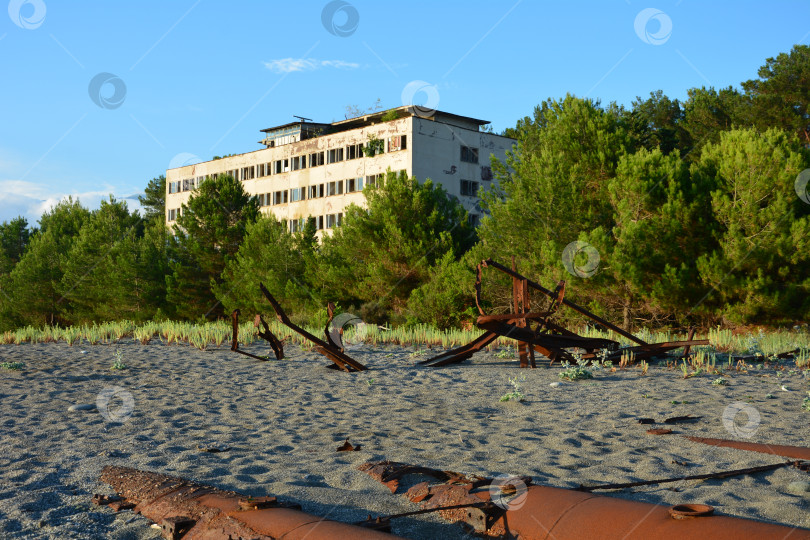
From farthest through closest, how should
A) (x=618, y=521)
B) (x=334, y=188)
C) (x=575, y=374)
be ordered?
(x=334, y=188) < (x=575, y=374) < (x=618, y=521)

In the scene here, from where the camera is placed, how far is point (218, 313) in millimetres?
31828

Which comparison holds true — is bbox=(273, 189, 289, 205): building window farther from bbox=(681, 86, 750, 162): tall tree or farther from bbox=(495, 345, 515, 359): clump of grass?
bbox=(495, 345, 515, 359): clump of grass

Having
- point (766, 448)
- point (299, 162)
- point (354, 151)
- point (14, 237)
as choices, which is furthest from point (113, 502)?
point (14, 237)

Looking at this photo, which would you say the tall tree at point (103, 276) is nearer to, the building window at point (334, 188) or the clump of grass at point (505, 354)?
the building window at point (334, 188)

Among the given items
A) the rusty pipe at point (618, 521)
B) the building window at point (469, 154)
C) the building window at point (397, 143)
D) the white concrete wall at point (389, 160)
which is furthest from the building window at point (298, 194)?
the rusty pipe at point (618, 521)

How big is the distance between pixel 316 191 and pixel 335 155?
128 inches

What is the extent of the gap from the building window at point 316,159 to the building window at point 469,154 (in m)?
10.6

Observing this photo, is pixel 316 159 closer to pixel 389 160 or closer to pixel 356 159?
pixel 356 159

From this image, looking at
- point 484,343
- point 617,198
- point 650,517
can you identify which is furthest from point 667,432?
point 617,198

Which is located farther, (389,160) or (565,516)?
(389,160)

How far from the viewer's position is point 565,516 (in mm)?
2346

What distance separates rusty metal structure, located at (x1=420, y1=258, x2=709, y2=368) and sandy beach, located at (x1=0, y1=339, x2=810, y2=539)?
321 mm

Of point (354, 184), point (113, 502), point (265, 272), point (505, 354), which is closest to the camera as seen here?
point (113, 502)

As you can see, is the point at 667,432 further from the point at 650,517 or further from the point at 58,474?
the point at 58,474
